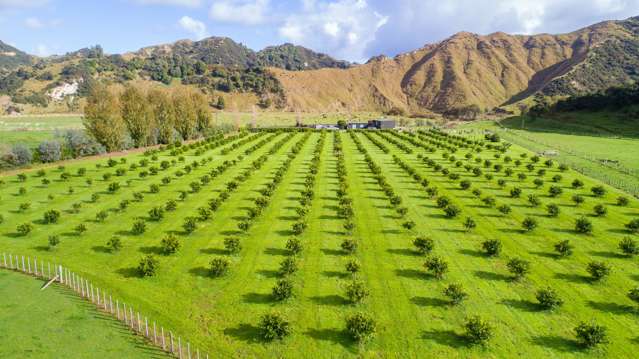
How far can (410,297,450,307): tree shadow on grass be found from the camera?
1017 inches

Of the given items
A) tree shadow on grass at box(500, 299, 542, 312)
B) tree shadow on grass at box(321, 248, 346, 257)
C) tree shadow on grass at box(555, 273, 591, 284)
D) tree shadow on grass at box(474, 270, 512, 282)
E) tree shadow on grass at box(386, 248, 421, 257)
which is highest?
tree shadow on grass at box(321, 248, 346, 257)

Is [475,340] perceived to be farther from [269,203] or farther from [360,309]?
[269,203]

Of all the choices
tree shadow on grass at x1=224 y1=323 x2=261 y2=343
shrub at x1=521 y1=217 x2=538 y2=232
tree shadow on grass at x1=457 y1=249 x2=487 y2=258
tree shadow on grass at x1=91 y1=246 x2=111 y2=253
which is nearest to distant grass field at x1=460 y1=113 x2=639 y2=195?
shrub at x1=521 y1=217 x2=538 y2=232

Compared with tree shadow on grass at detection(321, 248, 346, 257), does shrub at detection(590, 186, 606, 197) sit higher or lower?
higher

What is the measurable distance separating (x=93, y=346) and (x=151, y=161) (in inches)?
2458

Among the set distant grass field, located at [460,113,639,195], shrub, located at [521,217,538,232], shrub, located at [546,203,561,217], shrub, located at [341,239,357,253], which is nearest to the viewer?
shrub, located at [341,239,357,253]

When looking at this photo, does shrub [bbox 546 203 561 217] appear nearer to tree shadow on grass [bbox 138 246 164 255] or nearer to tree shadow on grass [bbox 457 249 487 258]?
tree shadow on grass [bbox 457 249 487 258]

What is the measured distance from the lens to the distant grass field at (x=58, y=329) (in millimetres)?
21203

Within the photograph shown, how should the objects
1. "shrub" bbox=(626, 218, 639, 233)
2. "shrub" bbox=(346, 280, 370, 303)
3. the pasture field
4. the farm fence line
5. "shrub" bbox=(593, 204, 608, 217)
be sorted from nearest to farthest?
the farm fence line → the pasture field → "shrub" bbox=(346, 280, 370, 303) → "shrub" bbox=(626, 218, 639, 233) → "shrub" bbox=(593, 204, 608, 217)

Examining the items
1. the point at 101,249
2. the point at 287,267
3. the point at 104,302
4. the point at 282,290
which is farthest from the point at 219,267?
the point at 101,249

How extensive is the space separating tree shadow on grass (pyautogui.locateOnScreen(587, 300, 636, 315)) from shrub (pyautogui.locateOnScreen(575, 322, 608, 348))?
14.6 feet

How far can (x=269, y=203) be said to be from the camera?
48125mm

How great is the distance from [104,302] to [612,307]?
30588 millimetres

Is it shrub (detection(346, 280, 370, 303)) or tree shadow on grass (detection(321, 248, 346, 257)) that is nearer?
shrub (detection(346, 280, 370, 303))
